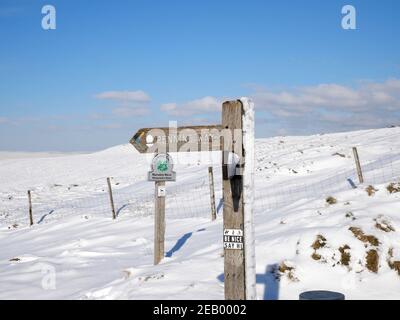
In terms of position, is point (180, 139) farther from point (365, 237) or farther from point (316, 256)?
point (365, 237)

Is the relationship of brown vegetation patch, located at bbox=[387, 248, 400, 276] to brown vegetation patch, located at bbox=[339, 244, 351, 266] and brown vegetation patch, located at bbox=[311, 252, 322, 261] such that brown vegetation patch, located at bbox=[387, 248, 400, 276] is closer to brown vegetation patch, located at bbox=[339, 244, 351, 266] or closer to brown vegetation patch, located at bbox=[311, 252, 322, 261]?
brown vegetation patch, located at bbox=[339, 244, 351, 266]

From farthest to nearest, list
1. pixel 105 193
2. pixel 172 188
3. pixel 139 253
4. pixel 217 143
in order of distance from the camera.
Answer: pixel 105 193 → pixel 172 188 → pixel 139 253 → pixel 217 143

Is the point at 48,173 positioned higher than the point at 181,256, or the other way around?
the point at 48,173

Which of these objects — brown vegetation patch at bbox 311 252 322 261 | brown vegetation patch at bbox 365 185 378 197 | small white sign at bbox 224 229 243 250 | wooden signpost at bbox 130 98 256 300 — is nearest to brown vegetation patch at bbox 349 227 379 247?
brown vegetation patch at bbox 311 252 322 261

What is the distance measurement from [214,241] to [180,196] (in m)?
8.51

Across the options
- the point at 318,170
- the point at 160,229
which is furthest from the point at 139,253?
the point at 318,170

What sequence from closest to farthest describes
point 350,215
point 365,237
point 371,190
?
point 365,237, point 350,215, point 371,190

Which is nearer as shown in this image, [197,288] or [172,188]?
[197,288]

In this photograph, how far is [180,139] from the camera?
19.5 feet

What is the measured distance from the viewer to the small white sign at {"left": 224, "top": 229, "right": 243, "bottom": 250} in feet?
14.8

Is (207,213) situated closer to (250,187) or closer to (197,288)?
(197,288)

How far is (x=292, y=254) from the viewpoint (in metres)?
7.72

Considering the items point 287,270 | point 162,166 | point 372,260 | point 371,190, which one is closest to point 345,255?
point 372,260
